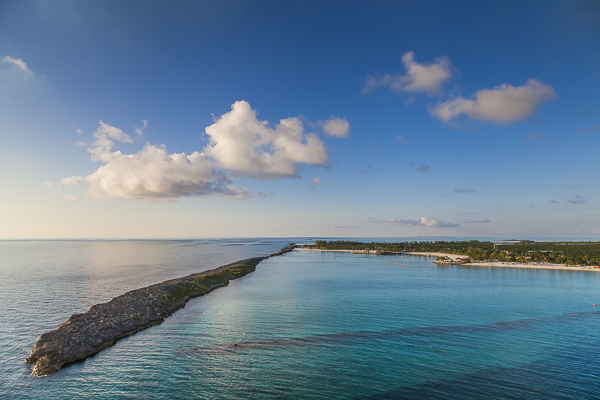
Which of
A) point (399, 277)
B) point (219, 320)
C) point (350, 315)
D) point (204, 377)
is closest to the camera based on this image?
point (204, 377)

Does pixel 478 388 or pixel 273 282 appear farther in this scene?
pixel 273 282

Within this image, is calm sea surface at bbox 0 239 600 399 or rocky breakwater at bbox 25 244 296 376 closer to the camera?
calm sea surface at bbox 0 239 600 399

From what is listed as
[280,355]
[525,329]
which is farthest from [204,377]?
[525,329]

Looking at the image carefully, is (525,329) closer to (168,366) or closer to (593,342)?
(593,342)

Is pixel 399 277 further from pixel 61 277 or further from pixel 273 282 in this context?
pixel 61 277

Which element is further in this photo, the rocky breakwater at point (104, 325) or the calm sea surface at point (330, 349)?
the rocky breakwater at point (104, 325)

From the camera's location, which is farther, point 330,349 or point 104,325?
point 104,325

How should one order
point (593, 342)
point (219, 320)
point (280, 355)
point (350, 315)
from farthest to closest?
point (350, 315) → point (219, 320) → point (593, 342) → point (280, 355)
